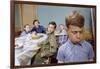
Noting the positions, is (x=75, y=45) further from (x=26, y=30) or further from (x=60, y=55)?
(x=26, y=30)

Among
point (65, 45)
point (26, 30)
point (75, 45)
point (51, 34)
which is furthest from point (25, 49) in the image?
point (75, 45)

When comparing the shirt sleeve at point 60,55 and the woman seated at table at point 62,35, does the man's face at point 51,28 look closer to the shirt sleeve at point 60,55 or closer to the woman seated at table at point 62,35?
the woman seated at table at point 62,35

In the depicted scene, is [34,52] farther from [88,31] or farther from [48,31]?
[88,31]

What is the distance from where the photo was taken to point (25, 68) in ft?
5.36

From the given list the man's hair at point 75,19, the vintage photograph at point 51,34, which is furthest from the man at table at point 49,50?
the man's hair at point 75,19

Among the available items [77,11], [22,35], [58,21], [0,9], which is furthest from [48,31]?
[0,9]

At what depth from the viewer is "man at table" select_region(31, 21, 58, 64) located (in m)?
1.66

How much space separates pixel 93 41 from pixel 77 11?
0.33 meters

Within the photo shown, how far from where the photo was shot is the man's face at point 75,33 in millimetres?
1746

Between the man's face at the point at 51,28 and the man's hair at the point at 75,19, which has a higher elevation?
the man's hair at the point at 75,19

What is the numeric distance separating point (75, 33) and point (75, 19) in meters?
0.13

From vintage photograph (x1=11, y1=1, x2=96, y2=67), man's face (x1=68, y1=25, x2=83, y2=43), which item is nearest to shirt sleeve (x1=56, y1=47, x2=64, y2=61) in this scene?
vintage photograph (x1=11, y1=1, x2=96, y2=67)

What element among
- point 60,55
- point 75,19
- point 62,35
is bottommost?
point 60,55

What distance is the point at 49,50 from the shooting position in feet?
5.53
